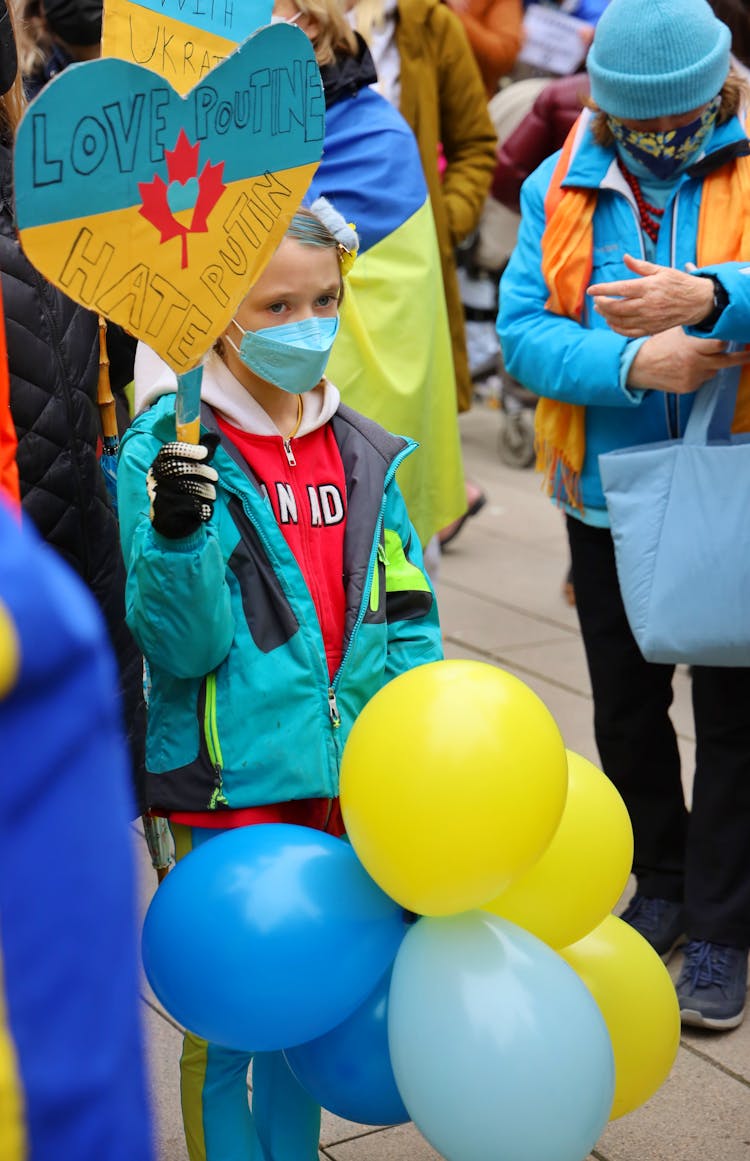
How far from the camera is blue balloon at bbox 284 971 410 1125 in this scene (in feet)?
6.55

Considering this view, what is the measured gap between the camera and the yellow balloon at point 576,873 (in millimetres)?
2012

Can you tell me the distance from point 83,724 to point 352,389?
2.88 m

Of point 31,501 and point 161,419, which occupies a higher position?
point 161,419

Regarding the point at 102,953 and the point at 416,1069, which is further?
the point at 416,1069

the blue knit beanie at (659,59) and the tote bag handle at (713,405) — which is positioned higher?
the blue knit beanie at (659,59)

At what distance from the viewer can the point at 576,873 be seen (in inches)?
80.4

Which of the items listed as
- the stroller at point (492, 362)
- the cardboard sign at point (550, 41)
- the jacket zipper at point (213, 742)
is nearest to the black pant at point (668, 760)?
the jacket zipper at point (213, 742)

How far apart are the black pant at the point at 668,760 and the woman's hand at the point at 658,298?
578 millimetres

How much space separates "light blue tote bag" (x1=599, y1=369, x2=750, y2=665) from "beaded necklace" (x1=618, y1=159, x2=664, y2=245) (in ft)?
1.10

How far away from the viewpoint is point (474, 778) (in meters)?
1.81

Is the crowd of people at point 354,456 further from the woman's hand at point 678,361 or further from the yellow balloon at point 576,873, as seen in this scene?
the yellow balloon at point 576,873

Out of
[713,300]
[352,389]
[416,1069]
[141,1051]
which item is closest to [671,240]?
[713,300]

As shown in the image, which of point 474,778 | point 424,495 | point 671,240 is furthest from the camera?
point 424,495

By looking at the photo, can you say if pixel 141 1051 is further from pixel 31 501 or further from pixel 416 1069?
pixel 31 501
